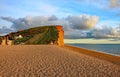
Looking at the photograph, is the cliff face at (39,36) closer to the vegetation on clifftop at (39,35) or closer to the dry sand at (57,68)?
the vegetation on clifftop at (39,35)

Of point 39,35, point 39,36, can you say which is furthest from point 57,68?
point 39,35

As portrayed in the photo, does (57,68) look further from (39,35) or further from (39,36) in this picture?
(39,35)

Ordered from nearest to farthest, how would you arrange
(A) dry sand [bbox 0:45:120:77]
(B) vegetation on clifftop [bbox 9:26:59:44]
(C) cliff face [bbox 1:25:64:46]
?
(A) dry sand [bbox 0:45:120:77] → (C) cliff face [bbox 1:25:64:46] → (B) vegetation on clifftop [bbox 9:26:59:44]

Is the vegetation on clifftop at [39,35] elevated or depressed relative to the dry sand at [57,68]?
elevated

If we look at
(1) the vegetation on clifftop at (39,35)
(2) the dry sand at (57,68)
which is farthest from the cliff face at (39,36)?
(2) the dry sand at (57,68)

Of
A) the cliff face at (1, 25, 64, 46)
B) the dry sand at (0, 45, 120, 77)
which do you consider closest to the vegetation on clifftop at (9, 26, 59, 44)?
the cliff face at (1, 25, 64, 46)

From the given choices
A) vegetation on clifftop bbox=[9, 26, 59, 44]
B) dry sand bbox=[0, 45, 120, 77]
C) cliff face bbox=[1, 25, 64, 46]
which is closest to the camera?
dry sand bbox=[0, 45, 120, 77]

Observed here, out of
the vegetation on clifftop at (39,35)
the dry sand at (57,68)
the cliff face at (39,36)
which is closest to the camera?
the dry sand at (57,68)

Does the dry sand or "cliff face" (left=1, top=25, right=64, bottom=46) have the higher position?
"cliff face" (left=1, top=25, right=64, bottom=46)

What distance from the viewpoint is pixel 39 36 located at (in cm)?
6719

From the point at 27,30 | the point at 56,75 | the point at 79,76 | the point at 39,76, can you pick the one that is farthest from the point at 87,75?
the point at 27,30

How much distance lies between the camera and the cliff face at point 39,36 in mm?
66500

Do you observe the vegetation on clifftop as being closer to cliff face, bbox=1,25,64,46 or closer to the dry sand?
cliff face, bbox=1,25,64,46

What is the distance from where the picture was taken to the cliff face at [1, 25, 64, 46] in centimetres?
A: 6650
